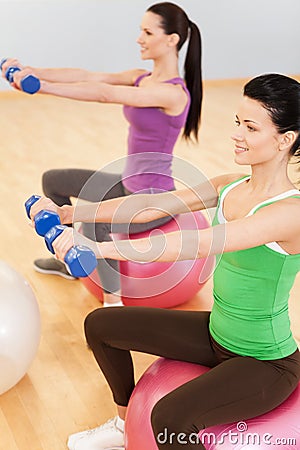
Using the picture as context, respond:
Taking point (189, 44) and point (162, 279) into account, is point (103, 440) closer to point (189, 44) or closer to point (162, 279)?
point (162, 279)

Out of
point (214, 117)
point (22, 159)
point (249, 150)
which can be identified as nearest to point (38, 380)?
point (249, 150)

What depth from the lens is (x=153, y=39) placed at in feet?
9.35

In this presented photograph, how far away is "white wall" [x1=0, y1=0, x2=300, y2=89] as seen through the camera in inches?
232

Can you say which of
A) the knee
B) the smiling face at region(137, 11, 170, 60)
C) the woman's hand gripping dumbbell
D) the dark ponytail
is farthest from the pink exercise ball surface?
the smiling face at region(137, 11, 170, 60)

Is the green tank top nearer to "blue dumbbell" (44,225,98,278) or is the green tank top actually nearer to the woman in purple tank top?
"blue dumbbell" (44,225,98,278)

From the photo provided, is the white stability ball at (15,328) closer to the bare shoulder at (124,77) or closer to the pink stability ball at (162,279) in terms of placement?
the pink stability ball at (162,279)

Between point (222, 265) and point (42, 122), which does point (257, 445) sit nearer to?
point (222, 265)

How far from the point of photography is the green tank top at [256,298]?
5.85ft

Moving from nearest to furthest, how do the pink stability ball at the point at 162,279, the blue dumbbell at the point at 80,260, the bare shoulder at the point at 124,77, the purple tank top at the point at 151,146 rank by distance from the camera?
the blue dumbbell at the point at 80,260, the pink stability ball at the point at 162,279, the purple tank top at the point at 151,146, the bare shoulder at the point at 124,77

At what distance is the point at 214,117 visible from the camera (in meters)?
5.74

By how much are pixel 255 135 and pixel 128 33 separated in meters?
4.68

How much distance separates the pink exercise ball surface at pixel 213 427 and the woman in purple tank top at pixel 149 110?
82 cm

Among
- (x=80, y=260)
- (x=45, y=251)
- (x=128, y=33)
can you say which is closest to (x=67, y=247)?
(x=80, y=260)

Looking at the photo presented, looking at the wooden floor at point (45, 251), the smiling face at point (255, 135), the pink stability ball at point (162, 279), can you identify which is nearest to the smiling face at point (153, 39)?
the pink stability ball at point (162, 279)
